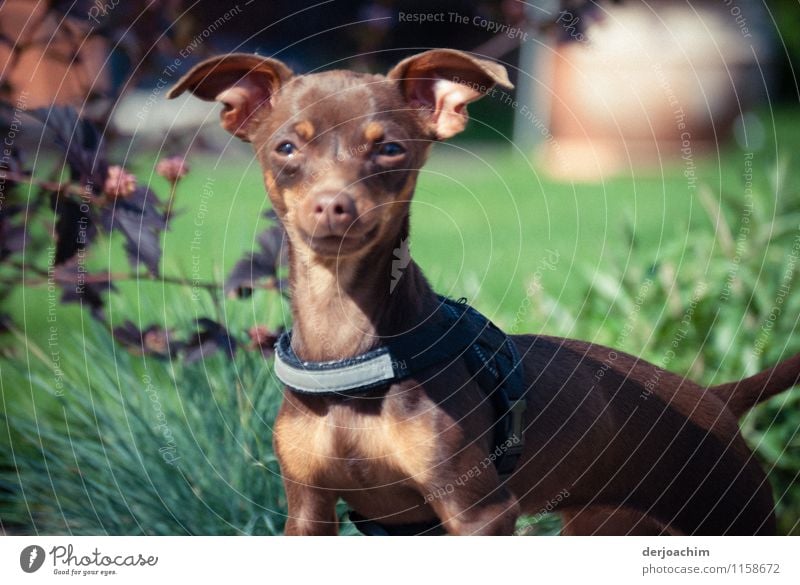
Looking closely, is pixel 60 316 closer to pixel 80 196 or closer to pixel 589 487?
pixel 80 196

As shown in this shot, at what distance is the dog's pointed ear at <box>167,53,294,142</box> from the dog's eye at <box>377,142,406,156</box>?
0.36 metres

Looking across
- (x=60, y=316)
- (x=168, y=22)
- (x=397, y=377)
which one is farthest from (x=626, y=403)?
(x=60, y=316)

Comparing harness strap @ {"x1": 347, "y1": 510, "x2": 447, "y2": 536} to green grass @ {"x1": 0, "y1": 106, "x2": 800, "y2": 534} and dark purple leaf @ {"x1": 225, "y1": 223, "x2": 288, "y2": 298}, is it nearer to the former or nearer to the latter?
green grass @ {"x1": 0, "y1": 106, "x2": 800, "y2": 534}

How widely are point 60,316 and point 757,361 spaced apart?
3.53 metres

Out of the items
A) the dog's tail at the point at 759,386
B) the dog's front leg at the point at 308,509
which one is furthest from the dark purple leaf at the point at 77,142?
the dog's tail at the point at 759,386

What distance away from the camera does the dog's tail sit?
10.6 feet

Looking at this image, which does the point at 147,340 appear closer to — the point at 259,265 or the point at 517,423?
the point at 259,265

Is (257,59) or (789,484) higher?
(257,59)

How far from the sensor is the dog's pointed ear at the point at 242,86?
286 centimetres

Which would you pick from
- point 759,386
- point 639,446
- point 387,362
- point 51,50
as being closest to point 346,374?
point 387,362

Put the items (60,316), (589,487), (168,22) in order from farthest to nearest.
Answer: (60,316) → (168,22) → (589,487)

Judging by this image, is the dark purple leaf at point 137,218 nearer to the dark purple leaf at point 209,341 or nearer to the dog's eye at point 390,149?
the dark purple leaf at point 209,341

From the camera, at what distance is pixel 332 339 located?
285 cm

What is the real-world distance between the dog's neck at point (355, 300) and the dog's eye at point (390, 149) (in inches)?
8.2
